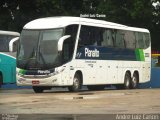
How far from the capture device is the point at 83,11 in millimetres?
56969

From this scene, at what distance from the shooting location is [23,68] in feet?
86.7

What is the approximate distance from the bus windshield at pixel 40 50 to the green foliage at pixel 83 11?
27.1 metres

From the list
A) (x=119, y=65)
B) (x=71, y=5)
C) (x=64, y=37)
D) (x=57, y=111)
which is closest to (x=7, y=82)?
(x=119, y=65)

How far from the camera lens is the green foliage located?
54844mm

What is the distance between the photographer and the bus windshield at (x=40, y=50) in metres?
26.1

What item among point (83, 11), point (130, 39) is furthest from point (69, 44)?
point (83, 11)

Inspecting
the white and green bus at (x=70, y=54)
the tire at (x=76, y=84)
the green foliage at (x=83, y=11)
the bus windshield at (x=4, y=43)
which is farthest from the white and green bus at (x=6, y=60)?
the green foliage at (x=83, y=11)

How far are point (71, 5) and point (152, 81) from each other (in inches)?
863

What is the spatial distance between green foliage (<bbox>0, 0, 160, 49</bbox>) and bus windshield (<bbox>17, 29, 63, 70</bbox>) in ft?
89.1

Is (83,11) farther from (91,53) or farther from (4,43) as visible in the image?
(91,53)

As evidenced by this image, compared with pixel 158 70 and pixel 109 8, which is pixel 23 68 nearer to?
pixel 158 70

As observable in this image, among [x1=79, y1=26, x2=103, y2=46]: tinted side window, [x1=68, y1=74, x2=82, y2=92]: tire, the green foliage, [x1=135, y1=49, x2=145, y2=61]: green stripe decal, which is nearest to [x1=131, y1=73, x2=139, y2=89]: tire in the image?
[x1=135, y1=49, x2=145, y2=61]: green stripe decal

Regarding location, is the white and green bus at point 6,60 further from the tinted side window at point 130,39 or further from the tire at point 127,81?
the tire at point 127,81

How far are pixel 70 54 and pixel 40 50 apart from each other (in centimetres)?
133
